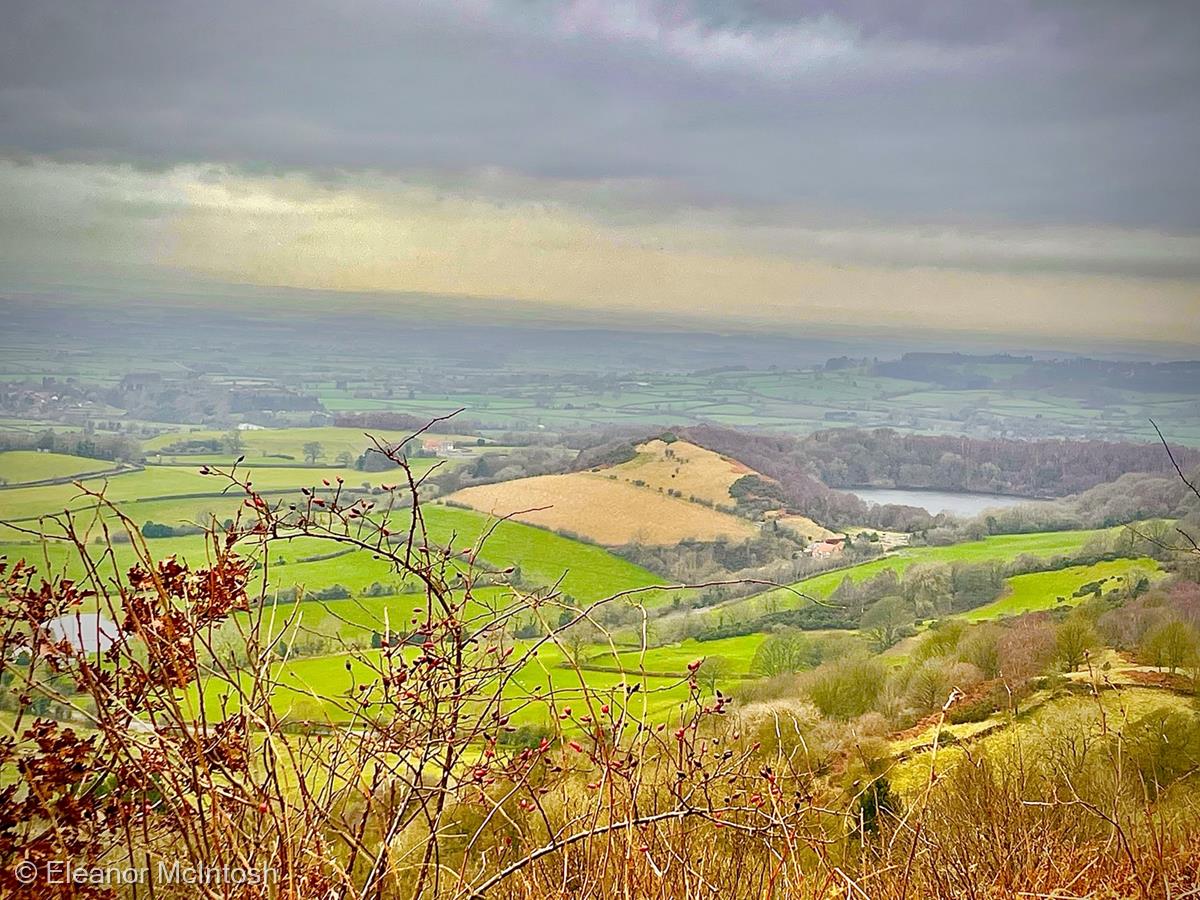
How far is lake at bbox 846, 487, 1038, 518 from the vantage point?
1206cm

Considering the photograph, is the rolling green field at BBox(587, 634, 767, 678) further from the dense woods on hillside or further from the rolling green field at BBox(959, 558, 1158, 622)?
the dense woods on hillside

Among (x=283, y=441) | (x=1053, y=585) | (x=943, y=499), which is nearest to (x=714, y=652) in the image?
(x=1053, y=585)

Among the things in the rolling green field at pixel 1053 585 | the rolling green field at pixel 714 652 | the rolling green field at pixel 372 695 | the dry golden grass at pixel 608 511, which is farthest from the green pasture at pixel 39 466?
the rolling green field at pixel 1053 585

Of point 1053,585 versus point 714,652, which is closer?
point 714,652

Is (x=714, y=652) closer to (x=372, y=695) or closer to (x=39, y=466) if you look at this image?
(x=39, y=466)

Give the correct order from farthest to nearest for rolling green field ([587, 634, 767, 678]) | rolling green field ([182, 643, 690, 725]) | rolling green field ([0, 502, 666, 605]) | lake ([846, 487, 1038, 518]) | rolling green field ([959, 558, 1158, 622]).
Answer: lake ([846, 487, 1038, 518]) → rolling green field ([959, 558, 1158, 622]) → rolling green field ([587, 634, 767, 678]) → rolling green field ([0, 502, 666, 605]) → rolling green field ([182, 643, 690, 725])

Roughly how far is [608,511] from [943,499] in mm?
4740

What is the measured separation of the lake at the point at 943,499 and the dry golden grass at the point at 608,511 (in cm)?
227

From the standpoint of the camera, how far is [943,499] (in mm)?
12438

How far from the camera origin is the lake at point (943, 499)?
39.6 feet

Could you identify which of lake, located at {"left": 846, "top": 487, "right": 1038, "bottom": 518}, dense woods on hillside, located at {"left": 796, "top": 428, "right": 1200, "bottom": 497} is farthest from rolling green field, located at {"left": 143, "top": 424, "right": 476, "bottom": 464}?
lake, located at {"left": 846, "top": 487, "right": 1038, "bottom": 518}

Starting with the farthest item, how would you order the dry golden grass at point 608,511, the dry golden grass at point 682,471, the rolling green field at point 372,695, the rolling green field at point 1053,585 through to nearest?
the dry golden grass at point 682,471
the dry golden grass at point 608,511
the rolling green field at point 1053,585
the rolling green field at point 372,695

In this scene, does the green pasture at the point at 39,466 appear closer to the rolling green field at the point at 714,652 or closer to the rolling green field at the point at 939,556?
the rolling green field at the point at 714,652

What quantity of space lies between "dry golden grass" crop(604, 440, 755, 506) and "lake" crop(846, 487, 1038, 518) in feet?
5.88
